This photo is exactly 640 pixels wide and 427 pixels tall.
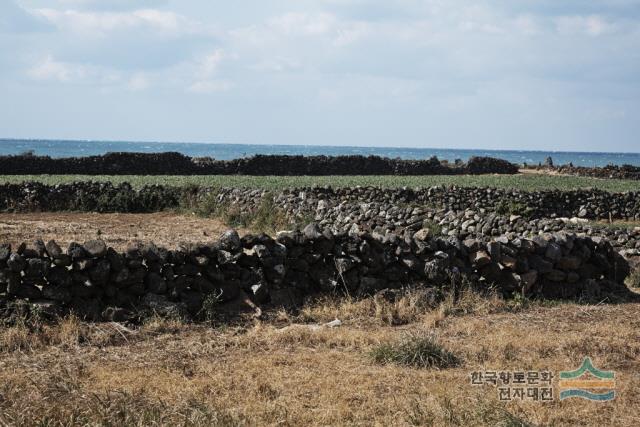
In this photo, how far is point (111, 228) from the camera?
20719 millimetres

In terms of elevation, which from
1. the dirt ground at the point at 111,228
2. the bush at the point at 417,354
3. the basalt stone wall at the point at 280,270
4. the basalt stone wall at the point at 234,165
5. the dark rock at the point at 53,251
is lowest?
the dirt ground at the point at 111,228

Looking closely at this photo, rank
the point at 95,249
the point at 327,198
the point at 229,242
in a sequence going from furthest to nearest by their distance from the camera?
1. the point at 327,198
2. the point at 229,242
3. the point at 95,249

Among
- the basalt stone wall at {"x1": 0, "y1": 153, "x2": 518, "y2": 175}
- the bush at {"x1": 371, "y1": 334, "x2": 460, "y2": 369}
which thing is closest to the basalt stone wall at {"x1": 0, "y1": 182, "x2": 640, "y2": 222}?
the basalt stone wall at {"x1": 0, "y1": 153, "x2": 518, "y2": 175}

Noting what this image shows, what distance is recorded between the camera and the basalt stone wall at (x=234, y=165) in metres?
39.6

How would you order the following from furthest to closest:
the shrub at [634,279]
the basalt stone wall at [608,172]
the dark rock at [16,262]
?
the basalt stone wall at [608,172] < the shrub at [634,279] < the dark rock at [16,262]

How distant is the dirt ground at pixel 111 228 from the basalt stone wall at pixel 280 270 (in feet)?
20.6

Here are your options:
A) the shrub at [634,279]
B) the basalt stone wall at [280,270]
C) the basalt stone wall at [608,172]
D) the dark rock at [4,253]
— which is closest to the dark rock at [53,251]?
the basalt stone wall at [280,270]

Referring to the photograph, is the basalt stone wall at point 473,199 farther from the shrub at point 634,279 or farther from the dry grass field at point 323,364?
the dry grass field at point 323,364

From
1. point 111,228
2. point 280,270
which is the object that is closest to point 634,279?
point 280,270

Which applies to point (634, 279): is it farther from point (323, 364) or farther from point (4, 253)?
point (4, 253)

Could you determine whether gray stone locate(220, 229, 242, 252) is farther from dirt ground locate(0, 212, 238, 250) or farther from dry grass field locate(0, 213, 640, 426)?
dirt ground locate(0, 212, 238, 250)

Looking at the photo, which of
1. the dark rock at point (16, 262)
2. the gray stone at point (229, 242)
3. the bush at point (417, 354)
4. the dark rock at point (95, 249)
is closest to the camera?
the bush at point (417, 354)

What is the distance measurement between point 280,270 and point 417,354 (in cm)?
322

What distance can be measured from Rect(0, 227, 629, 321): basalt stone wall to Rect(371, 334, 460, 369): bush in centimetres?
270
